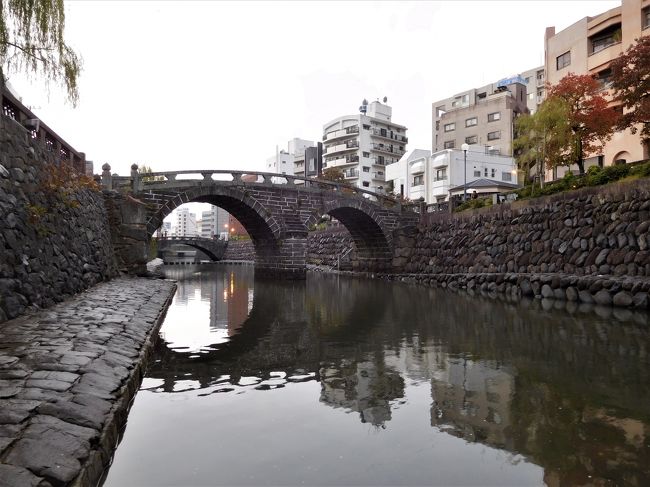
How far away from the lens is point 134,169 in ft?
66.4

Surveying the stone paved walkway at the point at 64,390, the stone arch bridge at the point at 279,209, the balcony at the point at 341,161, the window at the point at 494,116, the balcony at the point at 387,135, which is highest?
the balcony at the point at 387,135

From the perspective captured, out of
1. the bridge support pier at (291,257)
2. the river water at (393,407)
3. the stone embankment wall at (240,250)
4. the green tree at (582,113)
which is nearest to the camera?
the river water at (393,407)

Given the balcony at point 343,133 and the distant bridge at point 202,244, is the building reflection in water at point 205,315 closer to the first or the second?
the distant bridge at point 202,244

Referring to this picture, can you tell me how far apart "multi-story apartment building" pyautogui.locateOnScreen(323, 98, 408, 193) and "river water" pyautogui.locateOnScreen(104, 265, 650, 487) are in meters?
49.3

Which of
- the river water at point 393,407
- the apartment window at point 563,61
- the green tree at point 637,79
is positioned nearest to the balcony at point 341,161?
the apartment window at point 563,61

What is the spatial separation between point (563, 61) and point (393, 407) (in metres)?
36.8

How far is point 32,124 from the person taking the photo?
10219 mm

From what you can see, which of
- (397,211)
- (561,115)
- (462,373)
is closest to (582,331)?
(462,373)

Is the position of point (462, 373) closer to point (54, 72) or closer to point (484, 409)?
point (484, 409)

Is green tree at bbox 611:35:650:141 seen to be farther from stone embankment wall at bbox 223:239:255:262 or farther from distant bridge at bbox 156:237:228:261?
distant bridge at bbox 156:237:228:261

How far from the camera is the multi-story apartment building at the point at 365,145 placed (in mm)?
58844

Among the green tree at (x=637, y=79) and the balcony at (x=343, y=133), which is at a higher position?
the balcony at (x=343, y=133)

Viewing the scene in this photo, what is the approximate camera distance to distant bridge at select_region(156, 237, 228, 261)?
46.8m

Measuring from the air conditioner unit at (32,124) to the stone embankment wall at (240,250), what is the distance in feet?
127
